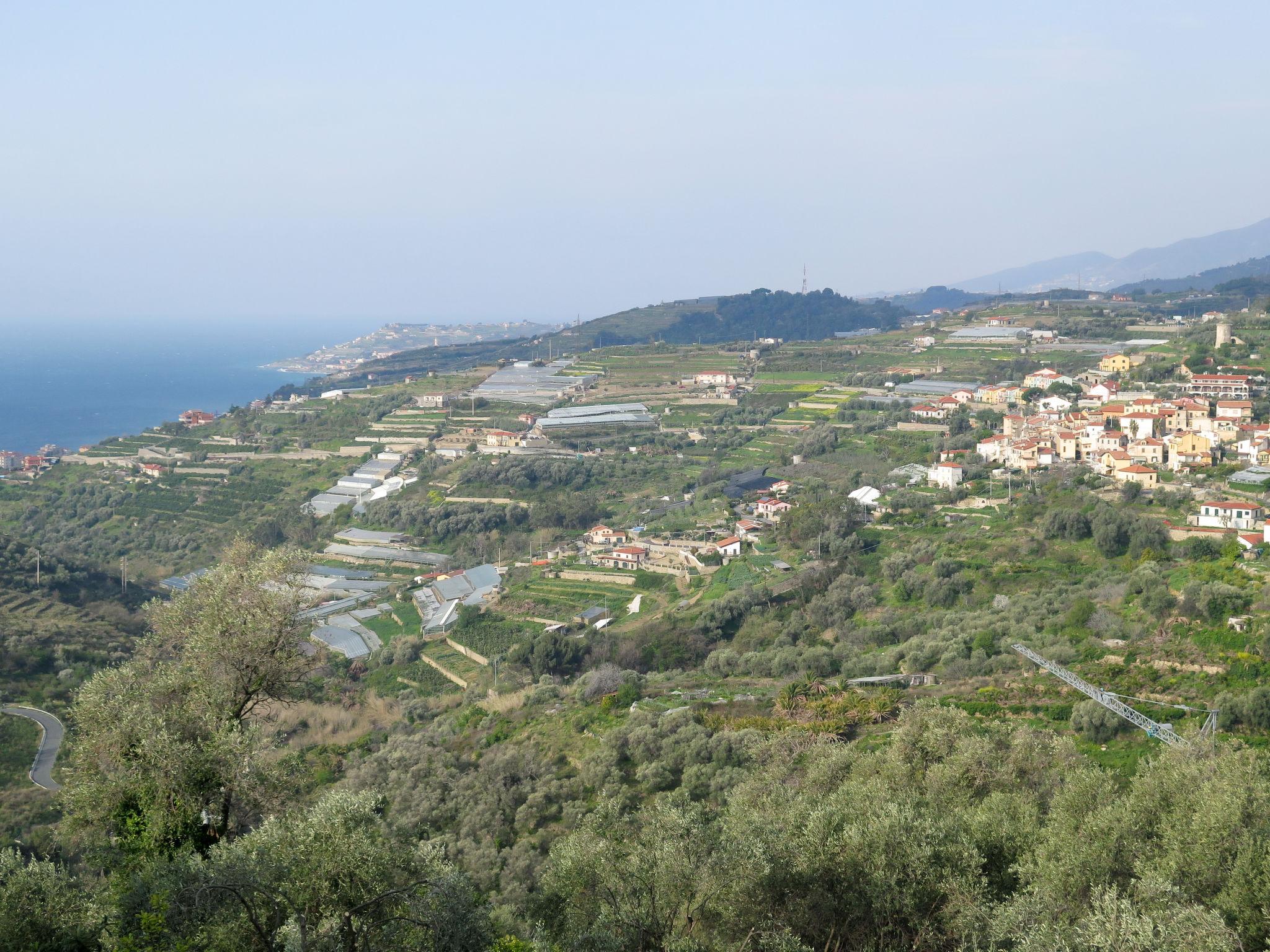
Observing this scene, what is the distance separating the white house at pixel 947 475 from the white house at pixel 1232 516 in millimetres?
9741

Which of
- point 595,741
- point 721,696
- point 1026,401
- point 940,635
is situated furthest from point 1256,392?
point 595,741

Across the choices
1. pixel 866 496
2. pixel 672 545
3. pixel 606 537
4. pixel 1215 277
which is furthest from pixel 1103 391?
pixel 1215 277

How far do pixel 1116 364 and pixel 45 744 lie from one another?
46.7m

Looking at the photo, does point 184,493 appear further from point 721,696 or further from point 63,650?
point 721,696

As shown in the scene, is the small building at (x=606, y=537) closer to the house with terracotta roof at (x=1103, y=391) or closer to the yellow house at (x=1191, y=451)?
the yellow house at (x=1191, y=451)

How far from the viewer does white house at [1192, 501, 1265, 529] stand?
26.0 metres

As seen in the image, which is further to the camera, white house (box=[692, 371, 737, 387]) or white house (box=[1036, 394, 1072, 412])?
white house (box=[692, 371, 737, 387])

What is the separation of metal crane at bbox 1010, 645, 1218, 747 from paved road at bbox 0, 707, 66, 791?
18393mm

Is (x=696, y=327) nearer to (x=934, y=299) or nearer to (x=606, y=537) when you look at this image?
(x=934, y=299)

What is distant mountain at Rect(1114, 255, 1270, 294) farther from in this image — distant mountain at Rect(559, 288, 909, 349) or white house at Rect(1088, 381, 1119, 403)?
white house at Rect(1088, 381, 1119, 403)

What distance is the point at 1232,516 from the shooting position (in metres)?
26.2

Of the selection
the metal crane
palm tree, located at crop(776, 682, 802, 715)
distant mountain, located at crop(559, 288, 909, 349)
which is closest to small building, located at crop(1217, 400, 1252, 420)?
the metal crane

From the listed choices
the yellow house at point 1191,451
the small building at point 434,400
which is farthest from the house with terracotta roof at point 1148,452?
the small building at point 434,400

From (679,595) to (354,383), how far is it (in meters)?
64.5
